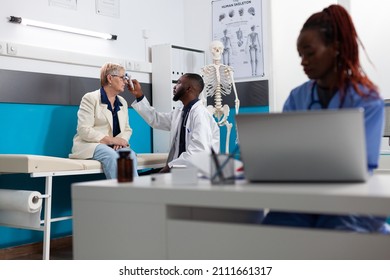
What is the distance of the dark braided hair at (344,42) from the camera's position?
1.63 m

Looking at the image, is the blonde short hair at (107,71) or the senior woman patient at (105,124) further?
the blonde short hair at (107,71)

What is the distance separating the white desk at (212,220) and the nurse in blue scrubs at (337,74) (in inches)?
5.5

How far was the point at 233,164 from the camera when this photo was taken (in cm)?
152

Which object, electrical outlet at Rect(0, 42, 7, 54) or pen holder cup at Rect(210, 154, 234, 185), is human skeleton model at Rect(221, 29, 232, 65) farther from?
pen holder cup at Rect(210, 154, 234, 185)

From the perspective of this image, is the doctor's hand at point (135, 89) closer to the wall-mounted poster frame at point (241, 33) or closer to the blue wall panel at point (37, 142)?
the blue wall panel at point (37, 142)

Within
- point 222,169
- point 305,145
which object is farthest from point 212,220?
point 305,145

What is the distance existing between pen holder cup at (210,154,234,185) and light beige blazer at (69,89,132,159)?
228 centimetres

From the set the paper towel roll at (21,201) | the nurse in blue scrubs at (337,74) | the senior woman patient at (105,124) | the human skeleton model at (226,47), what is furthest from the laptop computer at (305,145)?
the human skeleton model at (226,47)

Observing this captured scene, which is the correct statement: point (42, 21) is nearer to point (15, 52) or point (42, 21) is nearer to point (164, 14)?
point (15, 52)

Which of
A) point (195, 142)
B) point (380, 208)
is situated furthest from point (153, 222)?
point (195, 142)

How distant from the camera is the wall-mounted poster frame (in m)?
4.84

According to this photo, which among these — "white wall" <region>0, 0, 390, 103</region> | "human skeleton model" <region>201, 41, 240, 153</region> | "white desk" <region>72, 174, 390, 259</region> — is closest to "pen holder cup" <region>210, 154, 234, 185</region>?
"white desk" <region>72, 174, 390, 259</region>

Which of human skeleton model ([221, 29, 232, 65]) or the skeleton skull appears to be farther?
human skeleton model ([221, 29, 232, 65])
